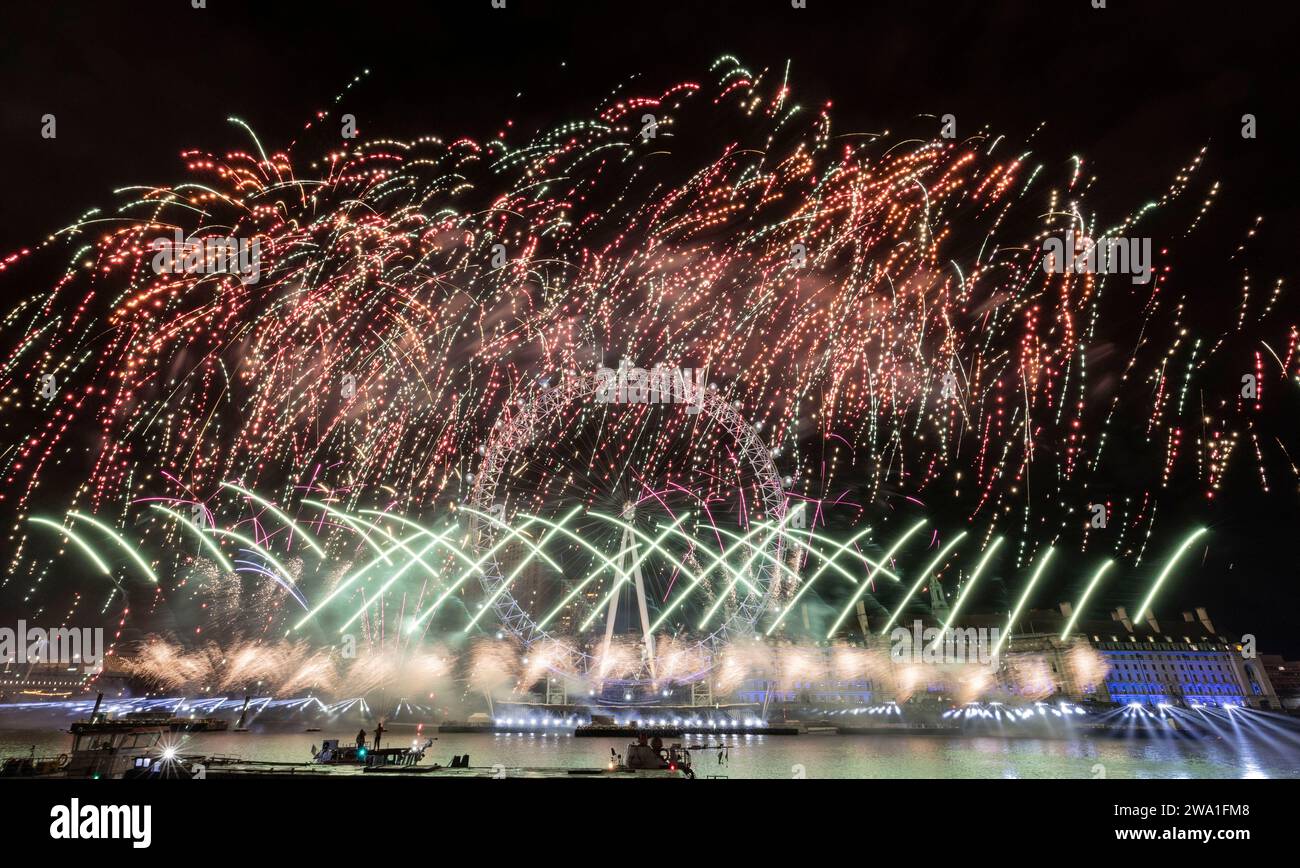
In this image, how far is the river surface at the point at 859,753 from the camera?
3784cm

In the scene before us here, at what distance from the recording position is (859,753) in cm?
5016

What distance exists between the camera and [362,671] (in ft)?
229

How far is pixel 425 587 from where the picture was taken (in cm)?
6800

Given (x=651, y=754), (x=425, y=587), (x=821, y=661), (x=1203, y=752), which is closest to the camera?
(x=651, y=754)

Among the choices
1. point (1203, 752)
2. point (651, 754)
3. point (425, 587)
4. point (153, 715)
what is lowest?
point (1203, 752)

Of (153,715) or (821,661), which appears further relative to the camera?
(821,661)

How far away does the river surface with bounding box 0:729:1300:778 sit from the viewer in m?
37.8

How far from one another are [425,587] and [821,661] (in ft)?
168
